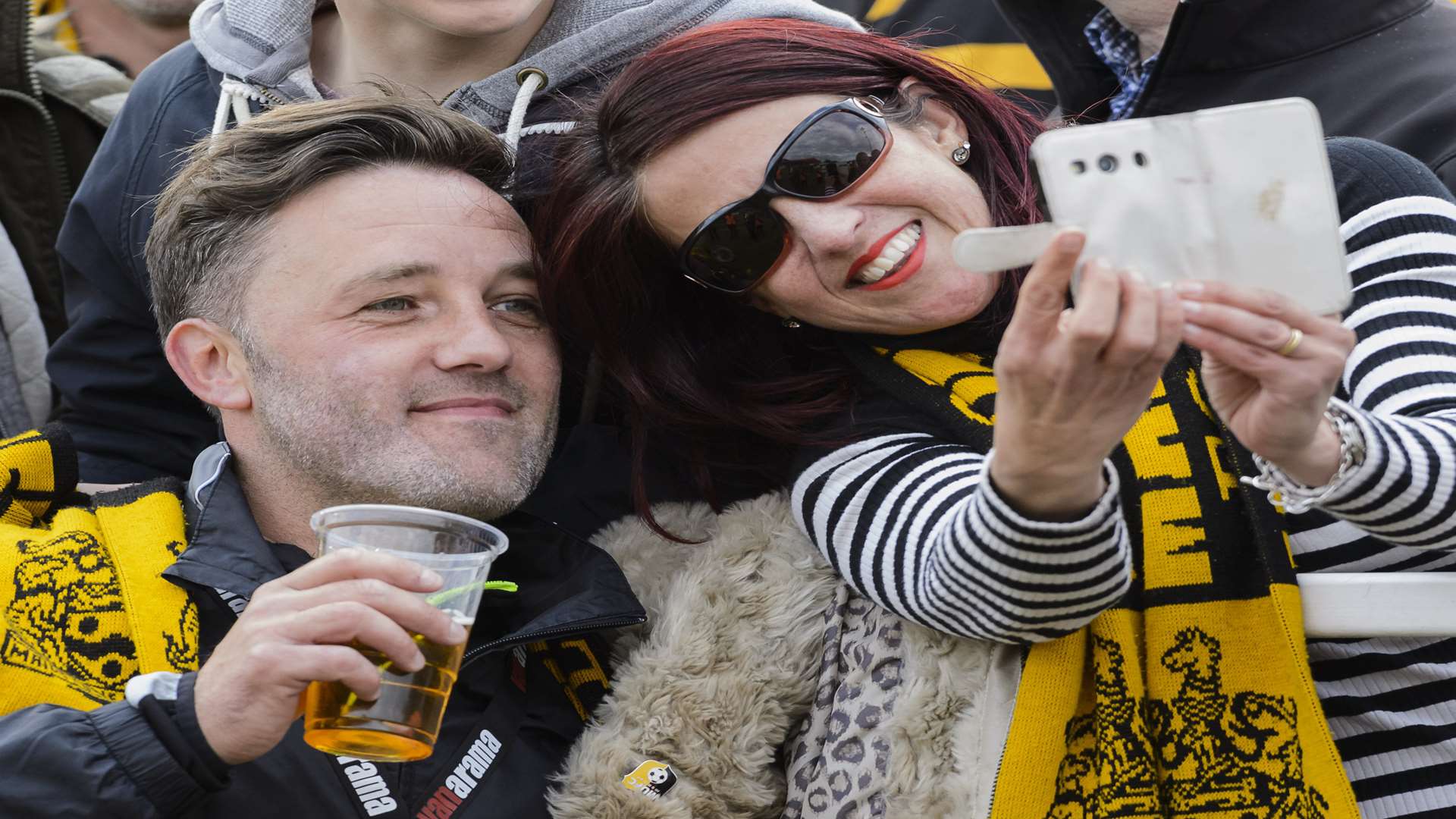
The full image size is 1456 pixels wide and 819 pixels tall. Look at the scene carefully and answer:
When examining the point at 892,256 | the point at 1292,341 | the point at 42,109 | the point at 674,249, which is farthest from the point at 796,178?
the point at 42,109

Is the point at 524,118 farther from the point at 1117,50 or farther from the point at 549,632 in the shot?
the point at 1117,50

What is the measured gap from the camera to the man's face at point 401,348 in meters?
2.41

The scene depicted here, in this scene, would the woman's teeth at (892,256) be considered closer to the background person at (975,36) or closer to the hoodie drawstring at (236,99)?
the hoodie drawstring at (236,99)

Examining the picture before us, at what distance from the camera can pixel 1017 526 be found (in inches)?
63.6

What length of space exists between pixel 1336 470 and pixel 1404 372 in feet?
0.87

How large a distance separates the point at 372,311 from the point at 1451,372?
165cm

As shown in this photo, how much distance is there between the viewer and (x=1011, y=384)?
146cm

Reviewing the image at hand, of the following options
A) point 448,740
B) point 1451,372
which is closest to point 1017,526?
point 1451,372

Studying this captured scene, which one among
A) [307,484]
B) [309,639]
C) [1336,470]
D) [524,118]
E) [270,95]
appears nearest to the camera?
[1336,470]

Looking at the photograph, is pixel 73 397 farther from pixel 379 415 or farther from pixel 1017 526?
pixel 1017 526

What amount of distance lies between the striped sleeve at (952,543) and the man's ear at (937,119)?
52 centimetres

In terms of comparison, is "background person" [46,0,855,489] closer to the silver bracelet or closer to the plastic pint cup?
the plastic pint cup

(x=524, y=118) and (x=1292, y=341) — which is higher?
(x=1292, y=341)

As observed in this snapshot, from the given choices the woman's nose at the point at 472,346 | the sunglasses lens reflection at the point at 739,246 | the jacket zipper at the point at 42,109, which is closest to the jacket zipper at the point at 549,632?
the woman's nose at the point at 472,346
